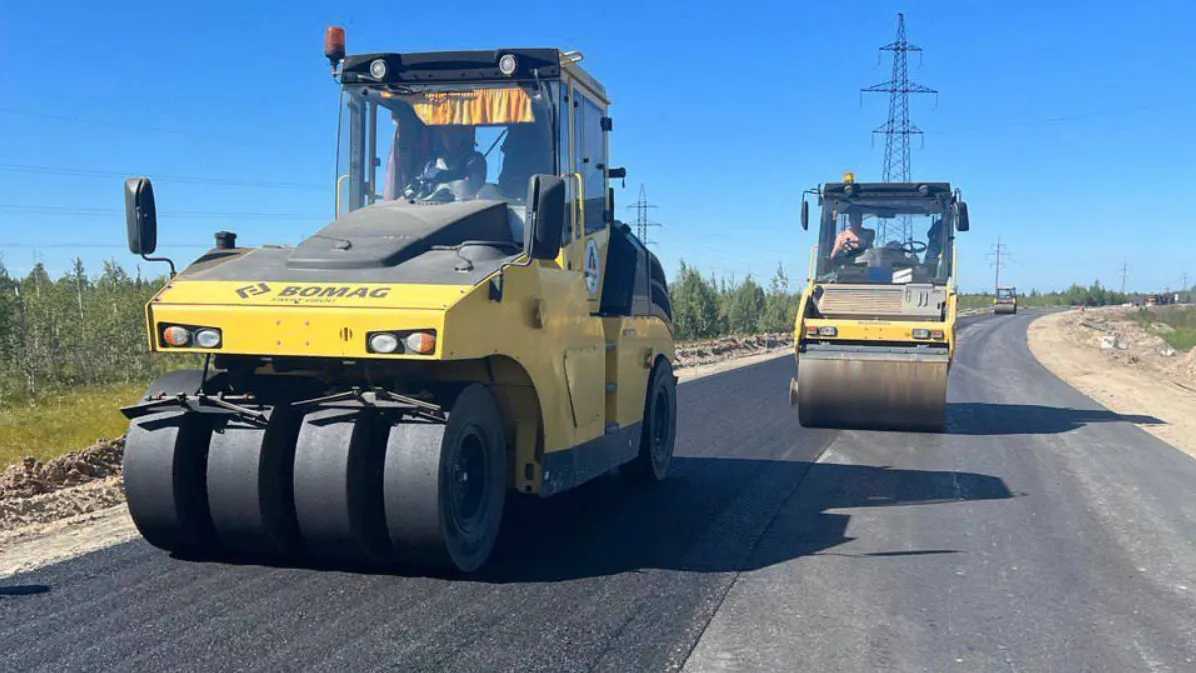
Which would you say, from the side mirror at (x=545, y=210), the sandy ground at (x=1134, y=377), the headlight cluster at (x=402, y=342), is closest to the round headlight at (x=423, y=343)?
the headlight cluster at (x=402, y=342)

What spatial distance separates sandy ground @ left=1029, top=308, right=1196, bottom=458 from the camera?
14.3m

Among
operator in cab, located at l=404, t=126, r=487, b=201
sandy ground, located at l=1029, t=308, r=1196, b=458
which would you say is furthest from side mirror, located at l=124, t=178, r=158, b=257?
sandy ground, located at l=1029, t=308, r=1196, b=458

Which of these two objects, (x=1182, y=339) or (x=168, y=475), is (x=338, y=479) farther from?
(x=1182, y=339)

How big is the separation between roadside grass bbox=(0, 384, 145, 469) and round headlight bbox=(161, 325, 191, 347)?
11.8 feet

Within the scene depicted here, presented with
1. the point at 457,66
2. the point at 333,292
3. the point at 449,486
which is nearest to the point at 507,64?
the point at 457,66

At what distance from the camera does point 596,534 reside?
6.29 m

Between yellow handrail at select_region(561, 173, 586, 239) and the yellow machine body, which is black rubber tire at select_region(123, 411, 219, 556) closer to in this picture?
the yellow machine body

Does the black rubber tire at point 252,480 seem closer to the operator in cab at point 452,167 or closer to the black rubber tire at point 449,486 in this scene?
the black rubber tire at point 449,486

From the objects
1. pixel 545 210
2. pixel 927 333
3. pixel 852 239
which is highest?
pixel 852 239

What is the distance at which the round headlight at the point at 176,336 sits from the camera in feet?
15.5

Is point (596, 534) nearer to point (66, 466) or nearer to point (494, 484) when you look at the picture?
point (494, 484)

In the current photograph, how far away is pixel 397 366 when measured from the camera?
491cm

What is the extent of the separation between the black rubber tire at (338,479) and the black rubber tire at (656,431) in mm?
3310

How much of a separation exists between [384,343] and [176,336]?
1.09 meters
